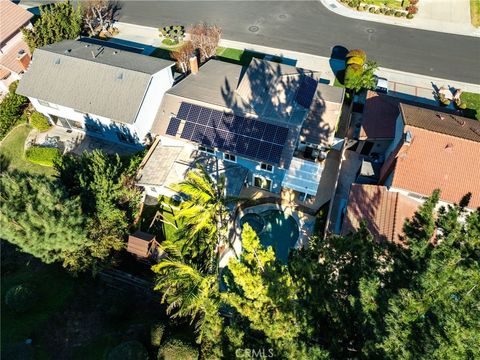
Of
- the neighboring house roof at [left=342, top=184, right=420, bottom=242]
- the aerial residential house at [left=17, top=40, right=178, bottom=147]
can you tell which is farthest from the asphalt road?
the neighboring house roof at [left=342, top=184, right=420, bottom=242]

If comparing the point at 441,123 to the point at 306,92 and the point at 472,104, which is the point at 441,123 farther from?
the point at 472,104

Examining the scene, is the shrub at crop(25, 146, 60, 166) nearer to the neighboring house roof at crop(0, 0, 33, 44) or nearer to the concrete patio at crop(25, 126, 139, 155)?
the concrete patio at crop(25, 126, 139, 155)

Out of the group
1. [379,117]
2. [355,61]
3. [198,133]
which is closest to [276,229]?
[198,133]

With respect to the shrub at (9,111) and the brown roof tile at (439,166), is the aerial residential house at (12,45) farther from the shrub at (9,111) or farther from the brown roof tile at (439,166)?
the brown roof tile at (439,166)

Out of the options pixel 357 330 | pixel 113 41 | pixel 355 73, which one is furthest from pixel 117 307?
pixel 113 41

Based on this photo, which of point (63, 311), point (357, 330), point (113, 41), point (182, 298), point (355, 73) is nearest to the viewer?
point (357, 330)

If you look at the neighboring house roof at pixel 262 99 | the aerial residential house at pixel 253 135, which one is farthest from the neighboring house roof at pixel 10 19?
the aerial residential house at pixel 253 135

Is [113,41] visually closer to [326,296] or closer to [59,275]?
[59,275]
